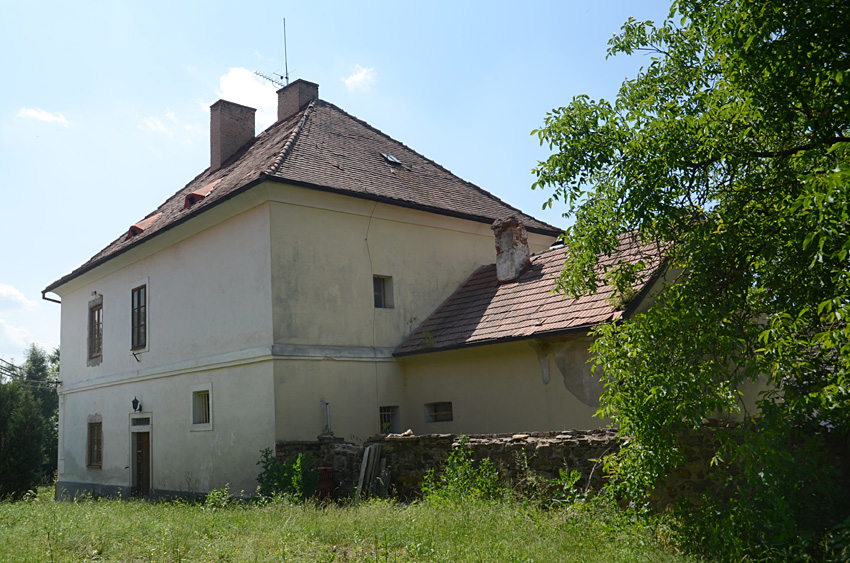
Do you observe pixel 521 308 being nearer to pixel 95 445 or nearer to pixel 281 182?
pixel 281 182

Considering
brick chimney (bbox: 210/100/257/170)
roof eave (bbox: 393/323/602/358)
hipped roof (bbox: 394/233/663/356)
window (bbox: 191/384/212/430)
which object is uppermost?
brick chimney (bbox: 210/100/257/170)

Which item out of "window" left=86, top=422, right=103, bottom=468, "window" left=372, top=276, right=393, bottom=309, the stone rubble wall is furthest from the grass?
"window" left=86, top=422, right=103, bottom=468

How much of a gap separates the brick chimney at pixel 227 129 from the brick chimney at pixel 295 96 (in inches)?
44.0

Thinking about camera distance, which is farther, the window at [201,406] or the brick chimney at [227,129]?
the brick chimney at [227,129]

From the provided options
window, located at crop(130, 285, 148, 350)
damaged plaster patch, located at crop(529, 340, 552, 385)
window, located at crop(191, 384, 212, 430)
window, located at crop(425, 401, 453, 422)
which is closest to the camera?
damaged plaster patch, located at crop(529, 340, 552, 385)

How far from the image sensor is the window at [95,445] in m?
20.7

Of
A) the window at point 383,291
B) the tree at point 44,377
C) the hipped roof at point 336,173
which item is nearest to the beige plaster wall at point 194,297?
the hipped roof at point 336,173

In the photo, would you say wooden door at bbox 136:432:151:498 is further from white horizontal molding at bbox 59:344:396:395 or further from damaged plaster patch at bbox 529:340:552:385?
damaged plaster patch at bbox 529:340:552:385

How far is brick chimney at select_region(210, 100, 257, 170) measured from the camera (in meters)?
21.0

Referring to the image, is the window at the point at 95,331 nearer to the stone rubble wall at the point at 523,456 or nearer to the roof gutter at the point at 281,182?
the roof gutter at the point at 281,182

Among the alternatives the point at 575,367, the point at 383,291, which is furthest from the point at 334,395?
the point at 575,367

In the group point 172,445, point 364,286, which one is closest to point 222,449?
point 172,445

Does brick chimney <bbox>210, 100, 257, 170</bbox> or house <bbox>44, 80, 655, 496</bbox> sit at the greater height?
brick chimney <bbox>210, 100, 257, 170</bbox>

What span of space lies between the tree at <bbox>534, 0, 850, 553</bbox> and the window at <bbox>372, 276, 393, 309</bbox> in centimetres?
816
